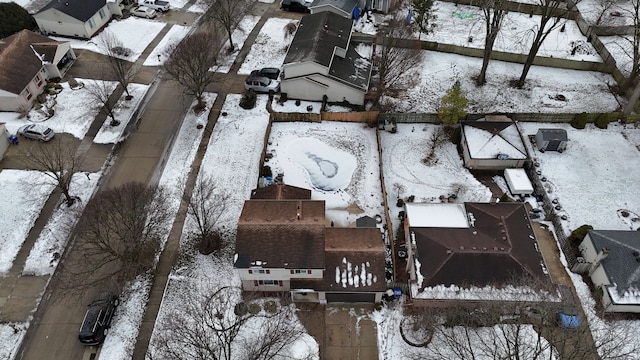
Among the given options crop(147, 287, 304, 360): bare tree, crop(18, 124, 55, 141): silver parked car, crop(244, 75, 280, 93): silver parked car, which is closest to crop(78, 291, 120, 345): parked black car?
crop(147, 287, 304, 360): bare tree

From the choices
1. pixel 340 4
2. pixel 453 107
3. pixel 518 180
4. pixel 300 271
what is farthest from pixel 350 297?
pixel 340 4

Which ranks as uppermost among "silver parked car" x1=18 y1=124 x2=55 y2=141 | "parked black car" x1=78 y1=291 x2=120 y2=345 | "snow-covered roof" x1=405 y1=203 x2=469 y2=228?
"silver parked car" x1=18 y1=124 x2=55 y2=141

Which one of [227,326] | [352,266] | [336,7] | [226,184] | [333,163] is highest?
[336,7]

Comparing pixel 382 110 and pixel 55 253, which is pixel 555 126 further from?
pixel 55 253

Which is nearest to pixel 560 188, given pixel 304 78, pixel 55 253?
pixel 304 78

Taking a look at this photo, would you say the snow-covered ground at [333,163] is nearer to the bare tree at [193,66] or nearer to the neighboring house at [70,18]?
the bare tree at [193,66]

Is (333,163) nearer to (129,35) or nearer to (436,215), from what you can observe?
(436,215)

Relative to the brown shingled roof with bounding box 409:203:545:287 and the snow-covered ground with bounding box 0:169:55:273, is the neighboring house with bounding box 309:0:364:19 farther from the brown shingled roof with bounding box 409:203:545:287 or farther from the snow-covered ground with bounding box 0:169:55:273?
the snow-covered ground with bounding box 0:169:55:273
